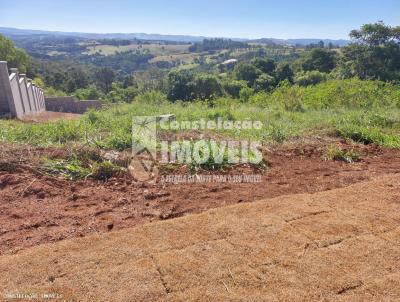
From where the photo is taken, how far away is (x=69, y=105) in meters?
20.0

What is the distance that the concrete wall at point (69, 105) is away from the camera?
63.2ft

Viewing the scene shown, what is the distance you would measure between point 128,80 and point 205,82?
24152 millimetres

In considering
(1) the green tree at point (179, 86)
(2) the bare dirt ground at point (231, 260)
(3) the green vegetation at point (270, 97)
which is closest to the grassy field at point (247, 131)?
(3) the green vegetation at point (270, 97)

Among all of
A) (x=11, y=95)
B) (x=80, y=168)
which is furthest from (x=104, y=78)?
(x=80, y=168)

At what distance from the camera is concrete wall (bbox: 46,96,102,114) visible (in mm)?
Result: 19266

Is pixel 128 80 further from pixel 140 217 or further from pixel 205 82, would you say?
pixel 140 217

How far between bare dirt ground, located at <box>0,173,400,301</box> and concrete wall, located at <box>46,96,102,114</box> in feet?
54.3

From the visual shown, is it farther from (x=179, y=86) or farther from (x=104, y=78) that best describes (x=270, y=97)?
(x=104, y=78)

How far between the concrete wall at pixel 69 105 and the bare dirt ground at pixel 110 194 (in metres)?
15.2

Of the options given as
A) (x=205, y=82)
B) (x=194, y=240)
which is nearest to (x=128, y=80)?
(x=205, y=82)

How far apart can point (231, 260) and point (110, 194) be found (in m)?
1.73

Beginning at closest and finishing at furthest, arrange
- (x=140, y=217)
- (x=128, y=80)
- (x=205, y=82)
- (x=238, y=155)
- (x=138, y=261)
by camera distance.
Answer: (x=138, y=261)
(x=140, y=217)
(x=238, y=155)
(x=205, y=82)
(x=128, y=80)

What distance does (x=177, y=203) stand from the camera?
3658 millimetres

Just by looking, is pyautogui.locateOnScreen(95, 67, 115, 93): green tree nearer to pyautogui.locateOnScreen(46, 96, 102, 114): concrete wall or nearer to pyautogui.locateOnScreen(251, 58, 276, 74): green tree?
pyautogui.locateOnScreen(251, 58, 276, 74): green tree
